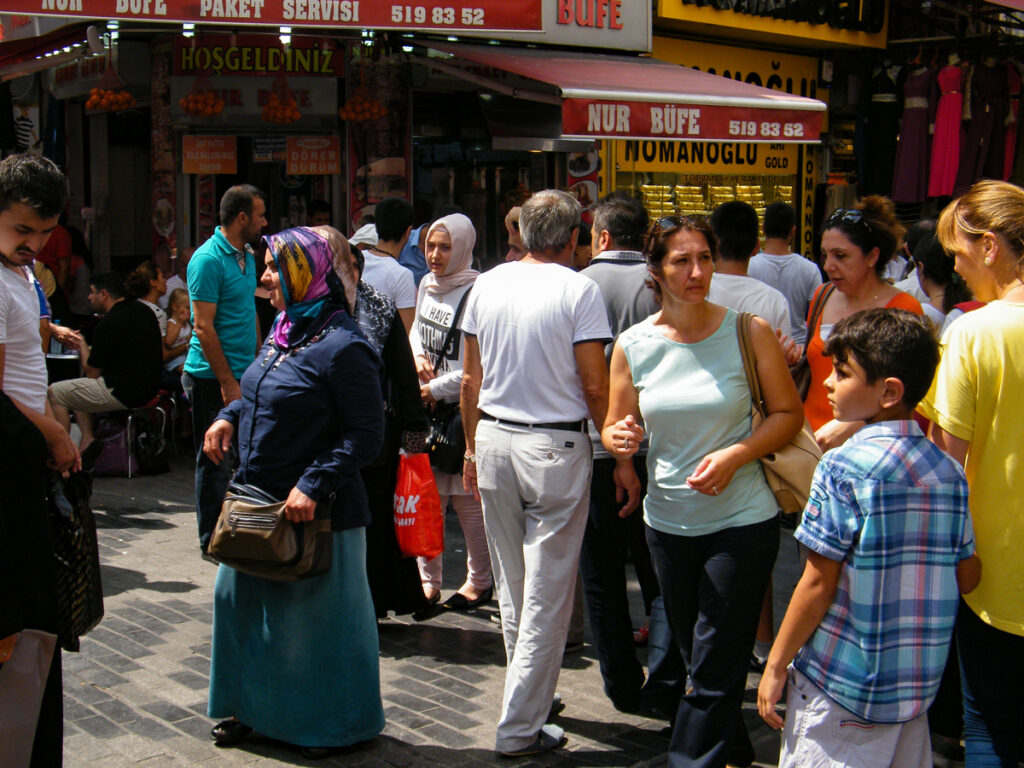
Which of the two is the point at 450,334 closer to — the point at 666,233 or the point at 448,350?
the point at 448,350

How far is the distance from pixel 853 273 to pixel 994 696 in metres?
1.95

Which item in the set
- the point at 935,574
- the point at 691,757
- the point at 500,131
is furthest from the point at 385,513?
the point at 500,131

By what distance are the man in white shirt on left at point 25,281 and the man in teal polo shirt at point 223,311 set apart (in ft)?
8.08

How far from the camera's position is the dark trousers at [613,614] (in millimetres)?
4418

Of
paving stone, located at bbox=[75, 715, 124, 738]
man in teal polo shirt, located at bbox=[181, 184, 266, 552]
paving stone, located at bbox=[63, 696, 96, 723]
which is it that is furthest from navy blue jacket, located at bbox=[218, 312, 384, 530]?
man in teal polo shirt, located at bbox=[181, 184, 266, 552]

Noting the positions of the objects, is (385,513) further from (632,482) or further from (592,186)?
(592,186)

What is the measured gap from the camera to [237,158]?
11.0 meters

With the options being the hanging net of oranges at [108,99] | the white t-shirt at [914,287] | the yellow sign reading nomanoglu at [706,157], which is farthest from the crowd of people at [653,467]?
the yellow sign reading nomanoglu at [706,157]

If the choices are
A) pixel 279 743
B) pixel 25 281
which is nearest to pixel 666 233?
pixel 25 281

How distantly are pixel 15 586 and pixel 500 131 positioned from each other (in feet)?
26.9

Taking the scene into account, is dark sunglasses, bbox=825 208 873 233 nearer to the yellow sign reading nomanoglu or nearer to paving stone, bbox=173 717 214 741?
paving stone, bbox=173 717 214 741

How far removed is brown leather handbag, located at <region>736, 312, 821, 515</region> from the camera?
3.61 meters

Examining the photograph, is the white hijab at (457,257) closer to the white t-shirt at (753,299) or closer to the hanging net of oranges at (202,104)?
the white t-shirt at (753,299)

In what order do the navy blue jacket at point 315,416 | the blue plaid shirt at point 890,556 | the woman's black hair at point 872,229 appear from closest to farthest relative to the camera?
the blue plaid shirt at point 890,556, the navy blue jacket at point 315,416, the woman's black hair at point 872,229
